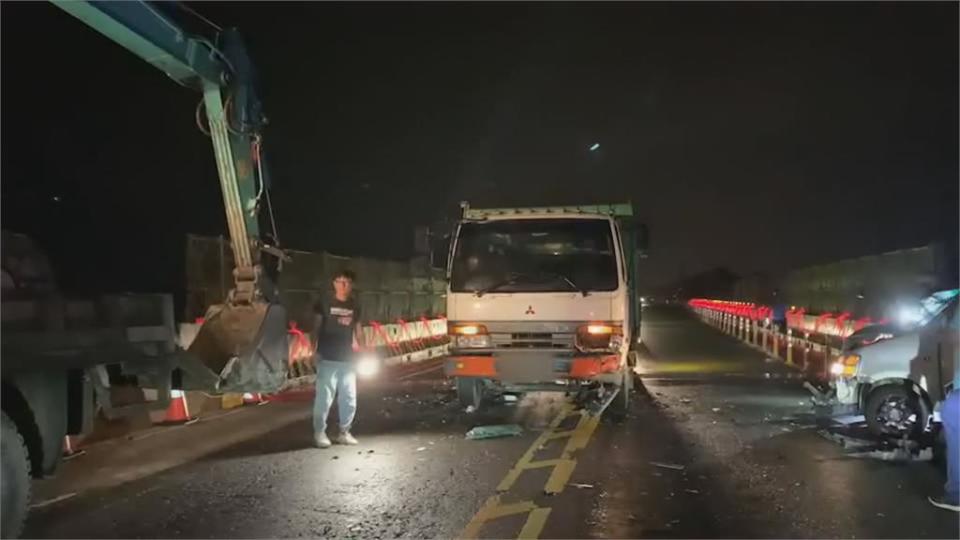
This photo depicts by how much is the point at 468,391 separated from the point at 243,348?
472 centimetres

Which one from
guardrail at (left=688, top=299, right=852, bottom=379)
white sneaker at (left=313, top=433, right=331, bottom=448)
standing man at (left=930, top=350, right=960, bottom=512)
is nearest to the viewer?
standing man at (left=930, top=350, right=960, bottom=512)

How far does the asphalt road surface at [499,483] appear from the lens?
251 inches

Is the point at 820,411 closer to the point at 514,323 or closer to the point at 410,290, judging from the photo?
the point at 514,323

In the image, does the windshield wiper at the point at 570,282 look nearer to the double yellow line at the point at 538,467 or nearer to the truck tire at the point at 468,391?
the double yellow line at the point at 538,467

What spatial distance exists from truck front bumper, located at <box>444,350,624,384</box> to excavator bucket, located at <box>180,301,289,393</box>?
134 inches

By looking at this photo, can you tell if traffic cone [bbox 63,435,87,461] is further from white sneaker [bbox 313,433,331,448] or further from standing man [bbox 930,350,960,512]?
standing man [bbox 930,350,960,512]

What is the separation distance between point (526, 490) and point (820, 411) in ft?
21.1

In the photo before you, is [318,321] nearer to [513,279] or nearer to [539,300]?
[513,279]

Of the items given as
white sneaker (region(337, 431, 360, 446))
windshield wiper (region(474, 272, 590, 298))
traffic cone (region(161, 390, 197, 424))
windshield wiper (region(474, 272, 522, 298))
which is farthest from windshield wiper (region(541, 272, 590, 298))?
traffic cone (region(161, 390, 197, 424))

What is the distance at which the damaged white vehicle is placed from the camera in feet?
29.6

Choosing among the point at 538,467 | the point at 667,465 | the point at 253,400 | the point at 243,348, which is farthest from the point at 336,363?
the point at 253,400

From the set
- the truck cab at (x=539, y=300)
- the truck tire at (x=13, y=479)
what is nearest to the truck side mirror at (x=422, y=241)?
the truck cab at (x=539, y=300)

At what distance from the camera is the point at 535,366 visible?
11.2 m

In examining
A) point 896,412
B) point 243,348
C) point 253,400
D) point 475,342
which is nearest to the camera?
point 243,348
